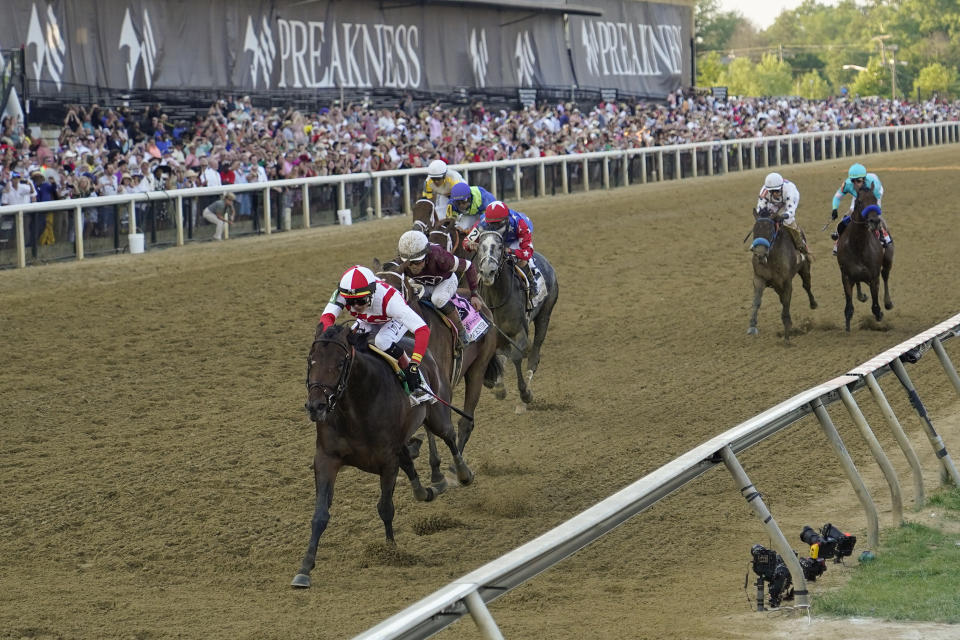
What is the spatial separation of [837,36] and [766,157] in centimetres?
11387

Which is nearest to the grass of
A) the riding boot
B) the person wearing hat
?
the riding boot

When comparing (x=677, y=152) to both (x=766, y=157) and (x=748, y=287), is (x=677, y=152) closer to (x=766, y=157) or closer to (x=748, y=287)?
(x=766, y=157)

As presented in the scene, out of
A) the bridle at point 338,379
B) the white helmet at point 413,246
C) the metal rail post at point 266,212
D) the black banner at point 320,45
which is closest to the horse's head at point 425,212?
the white helmet at point 413,246

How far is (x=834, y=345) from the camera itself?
39.5 feet

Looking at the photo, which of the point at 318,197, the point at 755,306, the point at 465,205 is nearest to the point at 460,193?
the point at 465,205

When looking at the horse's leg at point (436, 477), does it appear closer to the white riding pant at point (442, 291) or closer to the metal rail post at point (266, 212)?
the white riding pant at point (442, 291)

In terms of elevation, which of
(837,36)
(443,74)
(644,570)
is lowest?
(644,570)

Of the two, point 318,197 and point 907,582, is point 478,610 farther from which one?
point 318,197

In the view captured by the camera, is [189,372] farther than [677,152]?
No

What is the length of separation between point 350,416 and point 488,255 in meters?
3.62

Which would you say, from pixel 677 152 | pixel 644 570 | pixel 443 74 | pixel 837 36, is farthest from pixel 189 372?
pixel 837 36

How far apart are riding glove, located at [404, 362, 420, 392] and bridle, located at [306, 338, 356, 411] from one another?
0.53 m

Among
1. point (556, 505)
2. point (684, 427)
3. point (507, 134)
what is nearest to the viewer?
point (556, 505)

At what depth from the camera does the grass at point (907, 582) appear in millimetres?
4785
